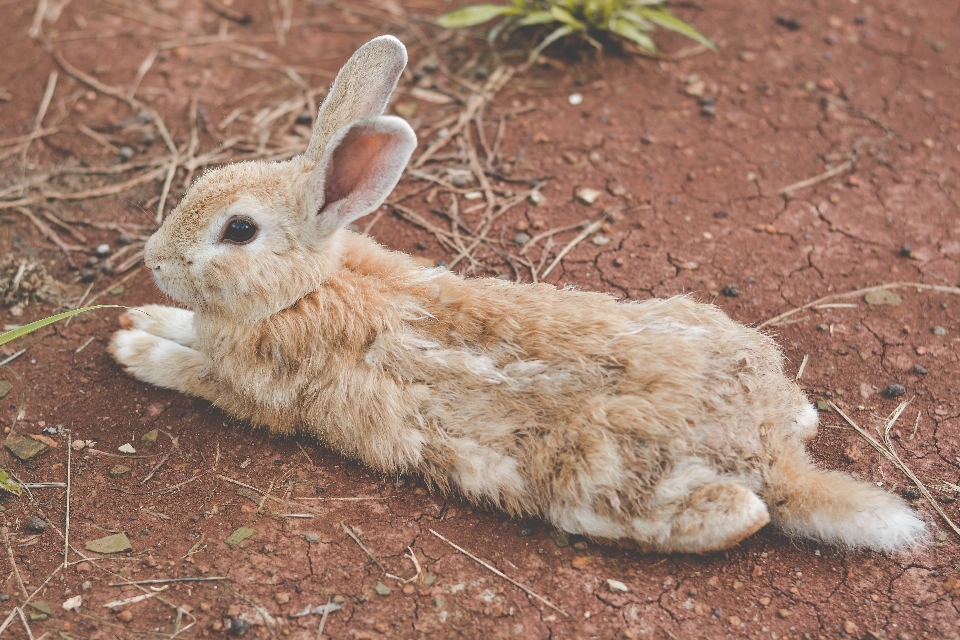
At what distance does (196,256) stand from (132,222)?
184cm

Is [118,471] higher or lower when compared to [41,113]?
lower

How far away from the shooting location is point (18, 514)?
379 cm

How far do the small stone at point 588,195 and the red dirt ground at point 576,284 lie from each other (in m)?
0.05

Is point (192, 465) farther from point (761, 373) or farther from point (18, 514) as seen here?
point (761, 373)

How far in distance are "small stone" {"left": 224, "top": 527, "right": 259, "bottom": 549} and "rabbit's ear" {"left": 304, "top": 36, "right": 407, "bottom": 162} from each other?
1.71 m

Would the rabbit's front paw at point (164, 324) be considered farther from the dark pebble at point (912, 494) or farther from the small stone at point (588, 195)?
the dark pebble at point (912, 494)

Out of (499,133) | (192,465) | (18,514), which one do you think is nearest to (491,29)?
(499,133)

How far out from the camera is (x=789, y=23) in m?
6.89

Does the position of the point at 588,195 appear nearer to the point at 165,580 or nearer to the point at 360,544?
the point at 360,544

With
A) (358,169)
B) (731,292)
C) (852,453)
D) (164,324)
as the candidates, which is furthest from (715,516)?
(164,324)

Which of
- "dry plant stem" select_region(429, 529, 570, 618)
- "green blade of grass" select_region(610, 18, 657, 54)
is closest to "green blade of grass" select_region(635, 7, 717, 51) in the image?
"green blade of grass" select_region(610, 18, 657, 54)

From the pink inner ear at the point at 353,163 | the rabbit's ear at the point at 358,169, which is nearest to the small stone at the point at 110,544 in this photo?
the rabbit's ear at the point at 358,169

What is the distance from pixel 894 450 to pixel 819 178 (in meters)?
2.23

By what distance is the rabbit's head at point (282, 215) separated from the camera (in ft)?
12.5
